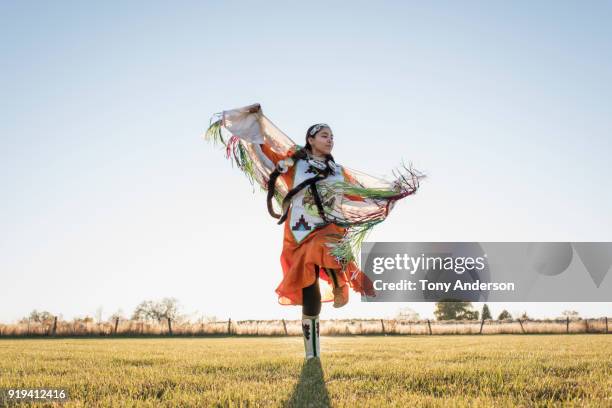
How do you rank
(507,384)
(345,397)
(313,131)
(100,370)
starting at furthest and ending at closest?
1. (313,131)
2. (100,370)
3. (507,384)
4. (345,397)

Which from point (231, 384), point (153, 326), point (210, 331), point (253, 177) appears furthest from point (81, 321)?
point (231, 384)

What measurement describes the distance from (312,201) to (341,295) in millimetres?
1017

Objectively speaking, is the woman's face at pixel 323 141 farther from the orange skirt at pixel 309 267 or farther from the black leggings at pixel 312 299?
the black leggings at pixel 312 299

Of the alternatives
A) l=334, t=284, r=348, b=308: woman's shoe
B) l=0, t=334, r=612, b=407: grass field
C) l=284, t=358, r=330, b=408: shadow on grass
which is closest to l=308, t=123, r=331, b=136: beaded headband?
l=334, t=284, r=348, b=308: woman's shoe

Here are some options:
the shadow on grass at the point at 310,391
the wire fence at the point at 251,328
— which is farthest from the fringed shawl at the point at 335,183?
the wire fence at the point at 251,328

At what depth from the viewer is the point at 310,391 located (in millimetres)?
3637

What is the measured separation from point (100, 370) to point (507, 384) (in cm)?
344

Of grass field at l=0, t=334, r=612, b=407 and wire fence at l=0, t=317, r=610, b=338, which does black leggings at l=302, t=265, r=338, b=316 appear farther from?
wire fence at l=0, t=317, r=610, b=338

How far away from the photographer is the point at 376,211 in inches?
229

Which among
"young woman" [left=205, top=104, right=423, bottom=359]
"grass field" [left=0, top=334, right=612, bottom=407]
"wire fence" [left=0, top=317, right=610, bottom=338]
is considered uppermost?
"young woman" [left=205, top=104, right=423, bottom=359]

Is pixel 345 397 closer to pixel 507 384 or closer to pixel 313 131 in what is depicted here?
pixel 507 384

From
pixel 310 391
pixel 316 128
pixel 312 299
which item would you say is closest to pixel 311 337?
pixel 312 299

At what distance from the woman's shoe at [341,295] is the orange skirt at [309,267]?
0.23 feet

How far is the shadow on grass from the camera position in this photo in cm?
330
